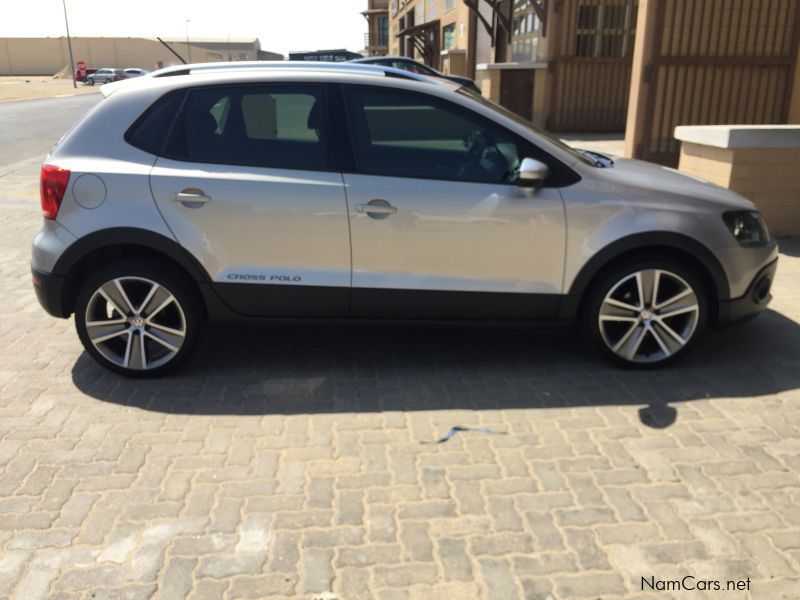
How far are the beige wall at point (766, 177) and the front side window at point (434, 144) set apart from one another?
3.82 meters

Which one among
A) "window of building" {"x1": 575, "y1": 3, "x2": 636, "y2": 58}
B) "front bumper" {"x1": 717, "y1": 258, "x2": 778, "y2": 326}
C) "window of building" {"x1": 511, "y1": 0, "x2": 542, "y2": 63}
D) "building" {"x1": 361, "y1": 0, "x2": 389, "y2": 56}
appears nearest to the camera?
"front bumper" {"x1": 717, "y1": 258, "x2": 778, "y2": 326}

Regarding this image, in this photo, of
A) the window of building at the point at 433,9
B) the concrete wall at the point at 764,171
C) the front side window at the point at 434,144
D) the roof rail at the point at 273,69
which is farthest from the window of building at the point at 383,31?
the front side window at the point at 434,144

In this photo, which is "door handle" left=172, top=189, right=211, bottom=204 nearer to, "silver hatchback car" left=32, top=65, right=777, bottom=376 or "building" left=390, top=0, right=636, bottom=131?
"silver hatchback car" left=32, top=65, right=777, bottom=376

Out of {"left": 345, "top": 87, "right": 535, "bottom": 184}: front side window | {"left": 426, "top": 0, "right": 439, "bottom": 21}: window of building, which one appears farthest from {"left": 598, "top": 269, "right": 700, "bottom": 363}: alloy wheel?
{"left": 426, "top": 0, "right": 439, "bottom": 21}: window of building

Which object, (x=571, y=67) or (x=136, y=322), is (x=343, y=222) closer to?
(x=136, y=322)

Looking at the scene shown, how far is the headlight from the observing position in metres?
4.28

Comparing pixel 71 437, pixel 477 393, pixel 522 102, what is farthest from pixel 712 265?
pixel 522 102

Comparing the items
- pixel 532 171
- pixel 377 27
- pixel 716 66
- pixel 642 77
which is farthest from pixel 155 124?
pixel 377 27

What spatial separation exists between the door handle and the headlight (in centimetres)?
292

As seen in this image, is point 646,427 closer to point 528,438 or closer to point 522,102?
point 528,438

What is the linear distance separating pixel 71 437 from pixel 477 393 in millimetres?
2105

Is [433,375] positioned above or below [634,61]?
below

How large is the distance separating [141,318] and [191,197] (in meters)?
0.76

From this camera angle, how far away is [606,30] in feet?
56.3
